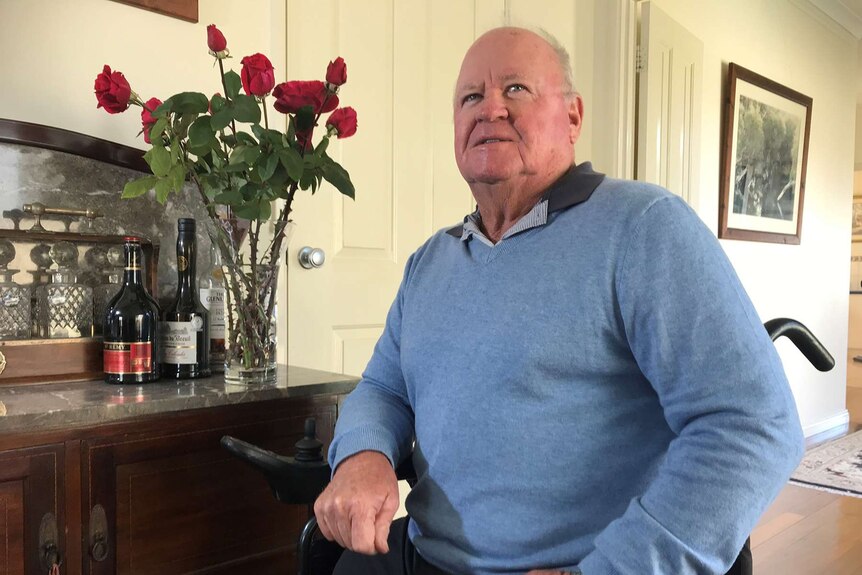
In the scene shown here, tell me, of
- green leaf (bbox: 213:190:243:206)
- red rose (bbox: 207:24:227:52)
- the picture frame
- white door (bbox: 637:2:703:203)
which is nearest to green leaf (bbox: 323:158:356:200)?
green leaf (bbox: 213:190:243:206)

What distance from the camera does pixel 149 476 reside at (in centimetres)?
107

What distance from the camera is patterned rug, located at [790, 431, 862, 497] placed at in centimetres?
312

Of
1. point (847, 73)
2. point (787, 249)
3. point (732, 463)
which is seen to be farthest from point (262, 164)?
point (847, 73)

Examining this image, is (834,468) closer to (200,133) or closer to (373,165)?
(373,165)

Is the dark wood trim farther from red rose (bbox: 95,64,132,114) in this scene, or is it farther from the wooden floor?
the wooden floor

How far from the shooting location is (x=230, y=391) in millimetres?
1177

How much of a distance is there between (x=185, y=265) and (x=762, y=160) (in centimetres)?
332

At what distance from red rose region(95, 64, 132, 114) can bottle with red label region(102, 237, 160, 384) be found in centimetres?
24

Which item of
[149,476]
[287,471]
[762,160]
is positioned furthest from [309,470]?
[762,160]

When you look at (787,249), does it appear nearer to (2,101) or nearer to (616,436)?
(616,436)

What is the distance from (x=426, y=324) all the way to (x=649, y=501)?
0.44 meters

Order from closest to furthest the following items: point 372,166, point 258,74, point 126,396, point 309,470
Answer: point 309,470, point 126,396, point 258,74, point 372,166

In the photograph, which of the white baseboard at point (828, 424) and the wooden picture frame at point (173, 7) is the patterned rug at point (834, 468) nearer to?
the white baseboard at point (828, 424)

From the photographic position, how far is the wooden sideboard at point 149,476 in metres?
0.95
